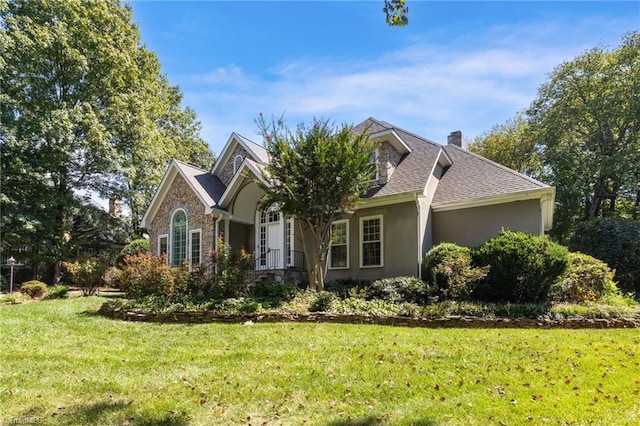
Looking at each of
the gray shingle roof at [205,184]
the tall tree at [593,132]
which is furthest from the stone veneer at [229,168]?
the tall tree at [593,132]

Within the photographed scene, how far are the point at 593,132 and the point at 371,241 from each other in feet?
59.9

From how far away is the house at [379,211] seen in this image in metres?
13.7

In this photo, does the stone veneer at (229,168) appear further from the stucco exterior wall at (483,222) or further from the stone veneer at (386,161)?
the stucco exterior wall at (483,222)

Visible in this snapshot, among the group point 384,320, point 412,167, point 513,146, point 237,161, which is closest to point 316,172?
point 412,167

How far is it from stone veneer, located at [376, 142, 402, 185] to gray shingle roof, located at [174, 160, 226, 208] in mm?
6373

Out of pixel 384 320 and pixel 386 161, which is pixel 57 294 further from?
pixel 386 161

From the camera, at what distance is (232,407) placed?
4984 mm

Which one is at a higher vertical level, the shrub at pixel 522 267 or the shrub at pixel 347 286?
the shrub at pixel 522 267

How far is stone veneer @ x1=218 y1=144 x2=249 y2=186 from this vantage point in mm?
17859

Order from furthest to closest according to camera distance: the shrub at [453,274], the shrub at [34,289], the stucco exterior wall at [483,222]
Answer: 1. the shrub at [34,289]
2. the stucco exterior wall at [483,222]
3. the shrub at [453,274]

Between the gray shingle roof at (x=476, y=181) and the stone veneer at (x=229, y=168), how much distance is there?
326 inches

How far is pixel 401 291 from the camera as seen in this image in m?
11.5

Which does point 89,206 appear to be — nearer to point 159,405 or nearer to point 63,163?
point 63,163

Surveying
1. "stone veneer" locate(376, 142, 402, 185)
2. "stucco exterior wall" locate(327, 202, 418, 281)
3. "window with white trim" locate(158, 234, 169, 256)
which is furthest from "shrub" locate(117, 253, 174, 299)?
"stone veneer" locate(376, 142, 402, 185)
